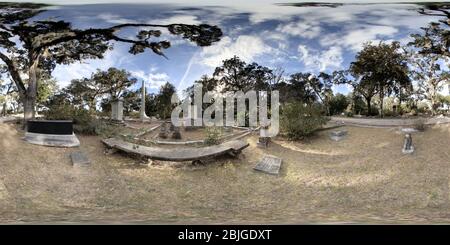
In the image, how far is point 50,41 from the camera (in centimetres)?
251

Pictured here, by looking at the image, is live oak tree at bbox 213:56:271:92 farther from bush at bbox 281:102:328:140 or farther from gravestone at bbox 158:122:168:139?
gravestone at bbox 158:122:168:139

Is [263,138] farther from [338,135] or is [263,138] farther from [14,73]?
[14,73]

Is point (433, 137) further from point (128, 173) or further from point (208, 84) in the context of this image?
point (128, 173)

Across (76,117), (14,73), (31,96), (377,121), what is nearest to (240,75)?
(377,121)

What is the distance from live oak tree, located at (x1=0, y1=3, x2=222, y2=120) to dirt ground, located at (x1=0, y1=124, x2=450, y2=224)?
1.30 feet

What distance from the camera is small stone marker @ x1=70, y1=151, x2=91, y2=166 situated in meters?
2.35

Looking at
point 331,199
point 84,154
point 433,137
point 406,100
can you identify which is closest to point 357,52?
point 406,100

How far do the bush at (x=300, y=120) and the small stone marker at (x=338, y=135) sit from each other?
82 millimetres

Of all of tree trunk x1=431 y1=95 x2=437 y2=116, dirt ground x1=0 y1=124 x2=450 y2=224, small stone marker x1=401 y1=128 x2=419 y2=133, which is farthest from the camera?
tree trunk x1=431 y1=95 x2=437 y2=116

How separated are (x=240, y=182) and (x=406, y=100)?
1002 millimetres

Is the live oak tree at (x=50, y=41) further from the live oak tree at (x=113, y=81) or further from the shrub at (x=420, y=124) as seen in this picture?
the shrub at (x=420, y=124)

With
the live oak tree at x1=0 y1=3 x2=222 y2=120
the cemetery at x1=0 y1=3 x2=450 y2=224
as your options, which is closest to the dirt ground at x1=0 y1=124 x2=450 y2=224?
the cemetery at x1=0 y1=3 x2=450 y2=224

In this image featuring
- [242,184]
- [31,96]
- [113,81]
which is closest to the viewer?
[242,184]

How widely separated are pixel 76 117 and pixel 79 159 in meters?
0.23
